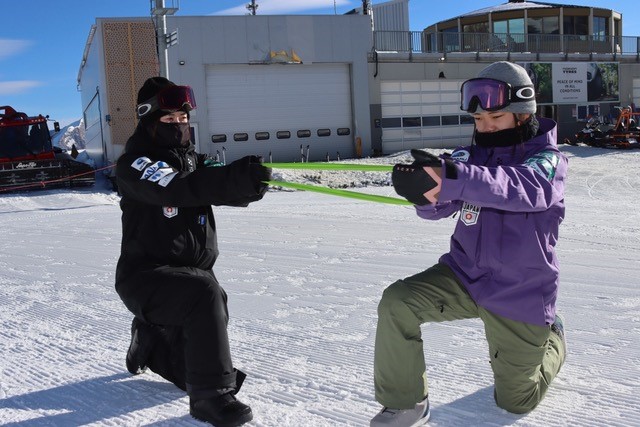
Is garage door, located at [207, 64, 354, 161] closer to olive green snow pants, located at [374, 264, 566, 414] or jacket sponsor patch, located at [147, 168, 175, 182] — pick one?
jacket sponsor patch, located at [147, 168, 175, 182]

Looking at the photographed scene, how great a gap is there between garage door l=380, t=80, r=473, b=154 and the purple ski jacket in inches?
913

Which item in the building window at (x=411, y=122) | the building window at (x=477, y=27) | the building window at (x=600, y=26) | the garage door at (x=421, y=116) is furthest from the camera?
the building window at (x=600, y=26)

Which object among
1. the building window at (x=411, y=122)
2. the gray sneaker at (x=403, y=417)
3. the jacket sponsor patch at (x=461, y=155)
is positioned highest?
the building window at (x=411, y=122)

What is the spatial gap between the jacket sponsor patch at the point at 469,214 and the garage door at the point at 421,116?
23196 millimetres

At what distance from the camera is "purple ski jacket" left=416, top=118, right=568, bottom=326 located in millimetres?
2553

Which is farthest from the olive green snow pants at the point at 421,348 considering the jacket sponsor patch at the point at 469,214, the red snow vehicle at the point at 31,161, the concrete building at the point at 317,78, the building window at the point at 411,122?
the building window at the point at 411,122

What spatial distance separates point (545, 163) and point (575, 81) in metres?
29.7

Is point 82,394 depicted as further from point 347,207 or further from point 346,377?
point 347,207

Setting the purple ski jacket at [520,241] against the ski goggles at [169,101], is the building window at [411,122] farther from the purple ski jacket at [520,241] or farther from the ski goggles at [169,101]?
the purple ski jacket at [520,241]

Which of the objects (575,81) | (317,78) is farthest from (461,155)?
(575,81)

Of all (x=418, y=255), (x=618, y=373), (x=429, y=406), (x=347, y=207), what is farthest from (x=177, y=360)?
(x=347, y=207)

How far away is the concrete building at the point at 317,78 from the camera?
850 inches

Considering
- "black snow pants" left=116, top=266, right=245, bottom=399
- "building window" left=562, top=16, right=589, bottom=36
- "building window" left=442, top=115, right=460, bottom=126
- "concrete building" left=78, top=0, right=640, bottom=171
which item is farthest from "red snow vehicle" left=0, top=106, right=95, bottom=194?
"building window" left=562, top=16, right=589, bottom=36

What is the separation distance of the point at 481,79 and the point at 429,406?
1399 millimetres
